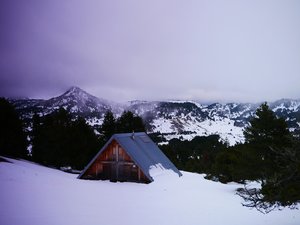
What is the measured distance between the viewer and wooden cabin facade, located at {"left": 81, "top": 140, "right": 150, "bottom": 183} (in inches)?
1107

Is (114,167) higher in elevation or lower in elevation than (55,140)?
lower

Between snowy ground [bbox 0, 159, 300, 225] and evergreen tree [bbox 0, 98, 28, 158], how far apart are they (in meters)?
24.9

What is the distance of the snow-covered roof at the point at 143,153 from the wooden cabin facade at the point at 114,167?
48cm

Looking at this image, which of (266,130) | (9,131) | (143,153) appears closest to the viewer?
(266,130)

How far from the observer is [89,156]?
47.5m

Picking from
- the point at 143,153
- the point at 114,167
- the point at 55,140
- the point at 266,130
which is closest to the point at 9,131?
the point at 55,140

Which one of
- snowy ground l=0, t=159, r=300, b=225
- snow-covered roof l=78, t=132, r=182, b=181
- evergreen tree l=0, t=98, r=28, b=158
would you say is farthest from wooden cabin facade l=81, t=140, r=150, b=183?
evergreen tree l=0, t=98, r=28, b=158

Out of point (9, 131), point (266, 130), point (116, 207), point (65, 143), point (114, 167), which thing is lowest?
point (116, 207)

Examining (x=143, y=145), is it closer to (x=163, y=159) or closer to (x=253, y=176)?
(x=163, y=159)

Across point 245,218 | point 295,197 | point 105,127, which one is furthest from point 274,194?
point 105,127

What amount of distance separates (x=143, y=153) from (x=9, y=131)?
27182mm

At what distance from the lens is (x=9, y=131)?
148 feet

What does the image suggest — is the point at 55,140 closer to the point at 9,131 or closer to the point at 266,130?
the point at 9,131

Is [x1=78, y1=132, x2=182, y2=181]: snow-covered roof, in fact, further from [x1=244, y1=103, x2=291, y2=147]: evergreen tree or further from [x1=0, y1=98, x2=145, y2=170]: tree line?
[x1=0, y1=98, x2=145, y2=170]: tree line
